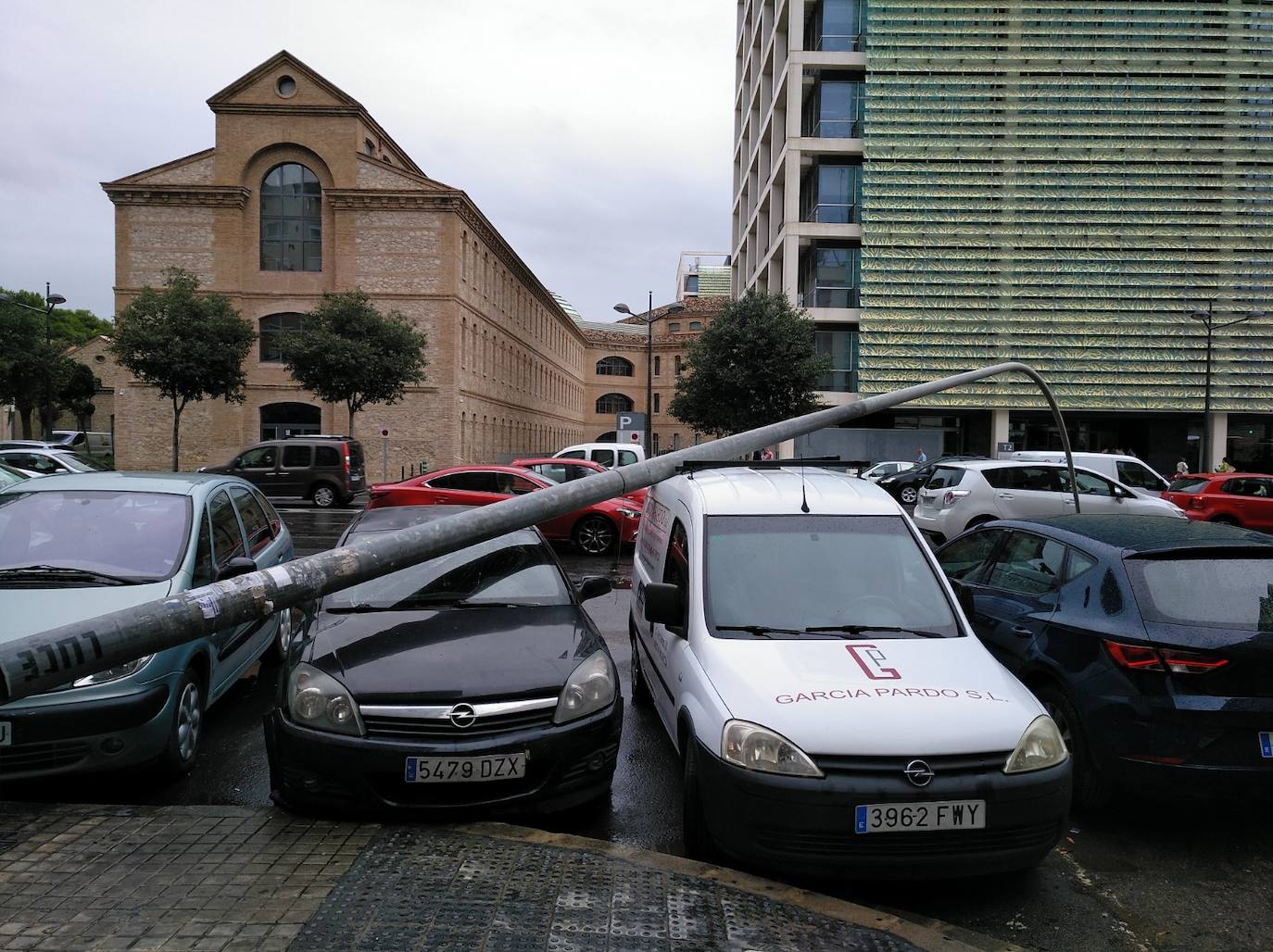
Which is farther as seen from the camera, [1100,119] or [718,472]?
[1100,119]

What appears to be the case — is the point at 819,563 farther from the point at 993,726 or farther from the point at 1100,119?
the point at 1100,119

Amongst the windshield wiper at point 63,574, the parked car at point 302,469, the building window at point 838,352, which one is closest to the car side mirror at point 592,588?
the windshield wiper at point 63,574

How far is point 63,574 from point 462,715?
107 inches

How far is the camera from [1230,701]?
4117 mm

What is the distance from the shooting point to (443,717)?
4008 millimetres

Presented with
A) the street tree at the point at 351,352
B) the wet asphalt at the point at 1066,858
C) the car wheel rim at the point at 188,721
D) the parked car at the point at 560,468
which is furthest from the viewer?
the street tree at the point at 351,352

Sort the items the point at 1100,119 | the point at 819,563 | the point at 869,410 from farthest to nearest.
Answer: the point at 1100,119 < the point at 869,410 < the point at 819,563

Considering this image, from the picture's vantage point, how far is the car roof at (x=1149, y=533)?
4641mm

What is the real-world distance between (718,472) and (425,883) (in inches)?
123

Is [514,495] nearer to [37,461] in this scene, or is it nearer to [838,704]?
[838,704]

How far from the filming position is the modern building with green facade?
34594mm

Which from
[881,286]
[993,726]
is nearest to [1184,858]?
[993,726]

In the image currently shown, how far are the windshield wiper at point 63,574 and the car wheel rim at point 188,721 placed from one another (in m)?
0.71

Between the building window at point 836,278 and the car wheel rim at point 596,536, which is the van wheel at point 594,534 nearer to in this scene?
the car wheel rim at point 596,536
